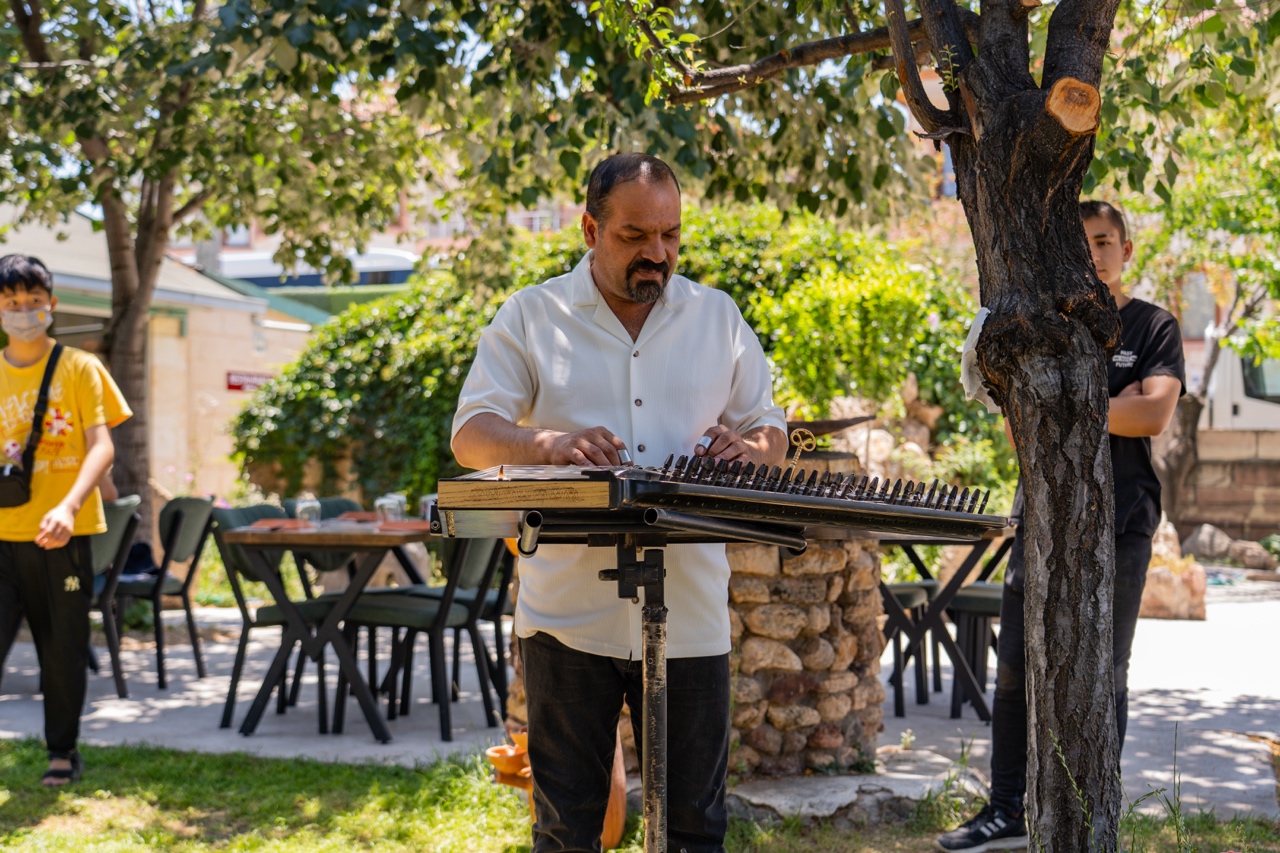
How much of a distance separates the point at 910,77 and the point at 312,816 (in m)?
3.12

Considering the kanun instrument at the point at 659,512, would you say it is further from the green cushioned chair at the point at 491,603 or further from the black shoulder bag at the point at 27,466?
the green cushioned chair at the point at 491,603

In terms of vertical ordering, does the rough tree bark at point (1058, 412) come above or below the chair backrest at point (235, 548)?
above

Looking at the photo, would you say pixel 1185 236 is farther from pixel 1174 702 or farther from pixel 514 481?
pixel 514 481

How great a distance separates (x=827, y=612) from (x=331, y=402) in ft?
25.9

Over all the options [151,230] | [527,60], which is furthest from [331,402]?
[527,60]

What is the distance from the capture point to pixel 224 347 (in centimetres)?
1614

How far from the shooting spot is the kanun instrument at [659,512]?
5.90ft

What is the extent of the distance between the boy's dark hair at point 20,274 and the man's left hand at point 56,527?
2.71 feet

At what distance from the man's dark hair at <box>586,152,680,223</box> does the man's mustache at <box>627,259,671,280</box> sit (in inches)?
4.7

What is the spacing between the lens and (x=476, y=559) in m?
6.02

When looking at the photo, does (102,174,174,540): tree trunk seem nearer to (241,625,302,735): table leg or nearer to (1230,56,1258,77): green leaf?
(241,625,302,735): table leg

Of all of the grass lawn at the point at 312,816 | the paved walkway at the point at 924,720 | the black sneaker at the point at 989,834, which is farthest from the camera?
the paved walkway at the point at 924,720

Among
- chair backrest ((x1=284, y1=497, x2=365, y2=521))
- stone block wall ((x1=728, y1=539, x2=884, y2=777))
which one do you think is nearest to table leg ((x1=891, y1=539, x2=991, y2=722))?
stone block wall ((x1=728, y1=539, x2=884, y2=777))

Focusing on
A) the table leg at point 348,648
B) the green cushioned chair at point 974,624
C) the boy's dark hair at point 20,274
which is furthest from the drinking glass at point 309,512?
the green cushioned chair at point 974,624
